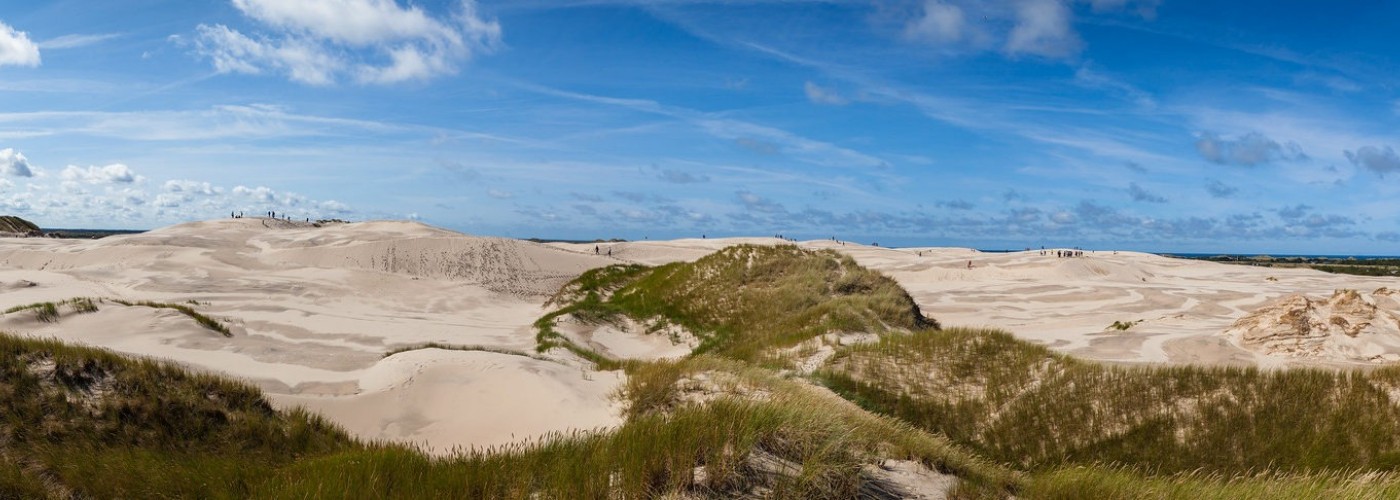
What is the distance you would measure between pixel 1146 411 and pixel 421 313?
68.8 ft

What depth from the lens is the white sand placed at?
8.55 m

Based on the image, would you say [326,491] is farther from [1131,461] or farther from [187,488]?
[1131,461]

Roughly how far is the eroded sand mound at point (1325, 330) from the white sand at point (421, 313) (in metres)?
0.65

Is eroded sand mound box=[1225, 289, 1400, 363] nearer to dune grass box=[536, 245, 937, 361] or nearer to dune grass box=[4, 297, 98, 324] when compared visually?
dune grass box=[536, 245, 937, 361]

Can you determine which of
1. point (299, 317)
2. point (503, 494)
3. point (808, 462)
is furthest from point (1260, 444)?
point (299, 317)

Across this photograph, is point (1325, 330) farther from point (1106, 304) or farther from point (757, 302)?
point (757, 302)

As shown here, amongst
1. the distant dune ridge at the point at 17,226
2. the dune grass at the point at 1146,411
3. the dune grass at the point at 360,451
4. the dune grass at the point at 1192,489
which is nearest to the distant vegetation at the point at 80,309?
the dune grass at the point at 360,451

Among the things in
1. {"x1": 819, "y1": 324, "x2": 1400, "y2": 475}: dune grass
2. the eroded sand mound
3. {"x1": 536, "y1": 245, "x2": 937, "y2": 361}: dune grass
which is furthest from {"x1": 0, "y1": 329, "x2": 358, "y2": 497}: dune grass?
the eroded sand mound

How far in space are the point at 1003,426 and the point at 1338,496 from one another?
4631 millimetres

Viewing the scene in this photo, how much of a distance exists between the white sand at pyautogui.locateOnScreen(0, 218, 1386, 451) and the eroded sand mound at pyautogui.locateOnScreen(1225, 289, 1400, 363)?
65 cm

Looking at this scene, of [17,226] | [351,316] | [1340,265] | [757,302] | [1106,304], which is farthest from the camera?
[1340,265]

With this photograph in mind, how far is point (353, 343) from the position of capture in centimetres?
1544

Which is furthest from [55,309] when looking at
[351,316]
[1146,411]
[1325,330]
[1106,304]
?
[1106,304]

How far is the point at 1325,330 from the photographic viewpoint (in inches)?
594
